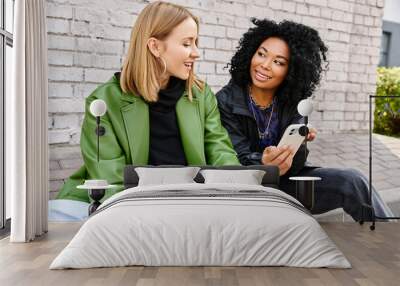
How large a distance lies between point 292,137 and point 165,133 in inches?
47.1

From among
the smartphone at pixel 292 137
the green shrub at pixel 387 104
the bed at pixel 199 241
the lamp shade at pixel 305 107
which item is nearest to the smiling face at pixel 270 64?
the lamp shade at pixel 305 107

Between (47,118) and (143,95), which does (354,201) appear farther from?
(47,118)

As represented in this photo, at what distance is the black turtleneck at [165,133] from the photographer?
5.01 metres

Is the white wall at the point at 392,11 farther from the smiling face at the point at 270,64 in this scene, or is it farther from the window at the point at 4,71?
the window at the point at 4,71

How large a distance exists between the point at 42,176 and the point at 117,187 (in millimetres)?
659

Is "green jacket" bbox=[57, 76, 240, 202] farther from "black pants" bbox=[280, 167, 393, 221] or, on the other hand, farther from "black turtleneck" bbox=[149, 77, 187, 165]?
"black pants" bbox=[280, 167, 393, 221]

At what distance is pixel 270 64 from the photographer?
5.10 meters

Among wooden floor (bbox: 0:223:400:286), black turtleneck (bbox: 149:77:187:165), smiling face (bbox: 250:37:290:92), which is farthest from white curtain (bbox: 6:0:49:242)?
smiling face (bbox: 250:37:290:92)

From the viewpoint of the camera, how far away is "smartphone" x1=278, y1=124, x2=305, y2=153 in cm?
517

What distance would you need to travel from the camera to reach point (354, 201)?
5.21 meters

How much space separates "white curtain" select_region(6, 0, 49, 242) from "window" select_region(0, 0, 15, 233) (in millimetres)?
286

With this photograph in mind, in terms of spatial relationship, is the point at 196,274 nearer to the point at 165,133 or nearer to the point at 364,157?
the point at 165,133

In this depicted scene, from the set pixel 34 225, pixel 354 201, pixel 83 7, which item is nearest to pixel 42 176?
pixel 34 225

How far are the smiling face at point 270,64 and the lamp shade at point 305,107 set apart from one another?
0.28 m
